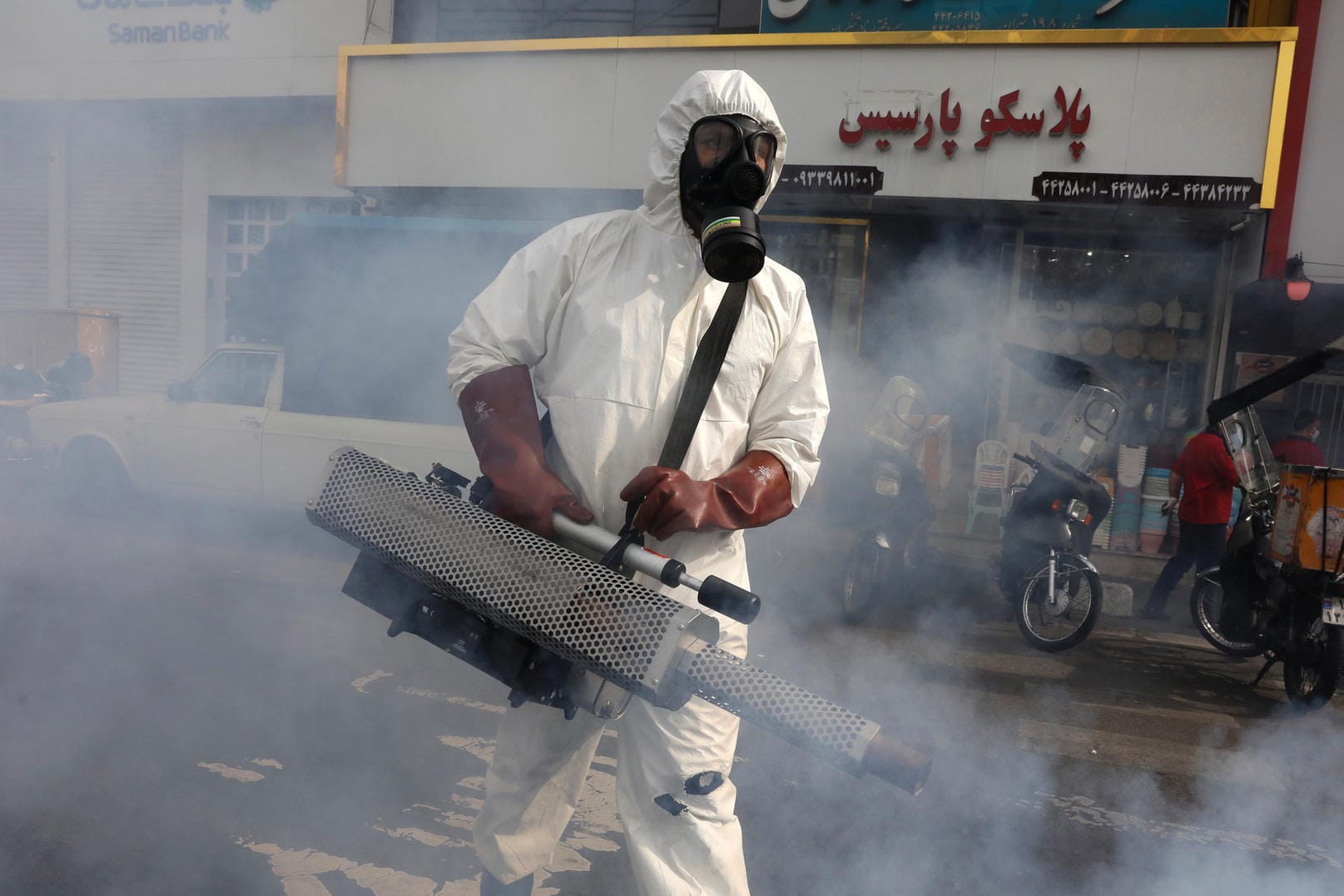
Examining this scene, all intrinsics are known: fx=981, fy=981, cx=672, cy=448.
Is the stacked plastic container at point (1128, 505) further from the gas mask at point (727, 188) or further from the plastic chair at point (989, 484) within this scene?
the gas mask at point (727, 188)

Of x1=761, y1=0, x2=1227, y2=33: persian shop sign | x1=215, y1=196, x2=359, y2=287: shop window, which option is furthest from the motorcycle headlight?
x1=215, y1=196, x2=359, y2=287: shop window

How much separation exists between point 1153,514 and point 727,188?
A: 8.16 m

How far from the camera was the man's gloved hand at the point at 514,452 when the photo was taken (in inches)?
60.6

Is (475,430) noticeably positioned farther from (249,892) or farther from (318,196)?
(318,196)

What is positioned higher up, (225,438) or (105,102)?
(105,102)

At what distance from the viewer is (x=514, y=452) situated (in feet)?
5.23

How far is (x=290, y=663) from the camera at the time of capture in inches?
156

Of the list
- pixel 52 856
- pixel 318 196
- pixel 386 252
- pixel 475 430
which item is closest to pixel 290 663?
pixel 52 856

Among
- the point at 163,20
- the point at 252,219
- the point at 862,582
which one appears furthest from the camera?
the point at 252,219

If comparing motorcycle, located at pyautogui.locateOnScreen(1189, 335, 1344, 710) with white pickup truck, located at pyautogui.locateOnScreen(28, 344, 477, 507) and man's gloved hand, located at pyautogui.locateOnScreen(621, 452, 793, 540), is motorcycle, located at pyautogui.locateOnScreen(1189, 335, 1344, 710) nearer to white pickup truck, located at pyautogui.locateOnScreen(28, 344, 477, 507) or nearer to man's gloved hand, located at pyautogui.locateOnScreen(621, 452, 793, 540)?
man's gloved hand, located at pyautogui.locateOnScreen(621, 452, 793, 540)

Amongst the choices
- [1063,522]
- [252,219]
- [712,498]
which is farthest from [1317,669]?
[252,219]

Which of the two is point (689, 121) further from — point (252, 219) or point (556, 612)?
point (252, 219)

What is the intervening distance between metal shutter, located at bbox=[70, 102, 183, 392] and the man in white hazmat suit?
5.89ft

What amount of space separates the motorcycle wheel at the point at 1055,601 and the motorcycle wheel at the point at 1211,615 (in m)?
0.80
